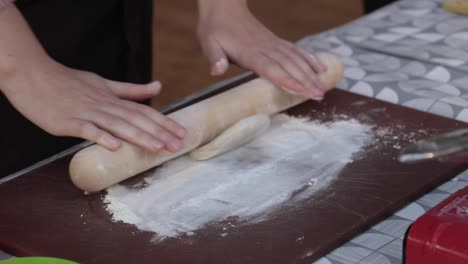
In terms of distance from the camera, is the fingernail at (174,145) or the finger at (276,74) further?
the finger at (276,74)

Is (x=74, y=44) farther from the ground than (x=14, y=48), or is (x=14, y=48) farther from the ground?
(x=14, y=48)

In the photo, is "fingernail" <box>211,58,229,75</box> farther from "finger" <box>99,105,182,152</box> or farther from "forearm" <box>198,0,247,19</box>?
"finger" <box>99,105,182,152</box>

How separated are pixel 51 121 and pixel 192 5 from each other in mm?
2702

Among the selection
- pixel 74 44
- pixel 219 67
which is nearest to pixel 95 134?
pixel 219 67

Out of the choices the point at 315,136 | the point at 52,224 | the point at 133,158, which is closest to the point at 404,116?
the point at 315,136

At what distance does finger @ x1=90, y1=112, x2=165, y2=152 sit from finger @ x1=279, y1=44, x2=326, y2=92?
0.31m

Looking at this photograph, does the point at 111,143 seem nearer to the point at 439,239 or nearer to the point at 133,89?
the point at 133,89

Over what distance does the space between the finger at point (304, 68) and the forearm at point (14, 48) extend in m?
0.40

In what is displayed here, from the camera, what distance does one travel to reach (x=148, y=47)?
167 cm

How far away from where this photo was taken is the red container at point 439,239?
80cm

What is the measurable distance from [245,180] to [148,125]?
0.15 m

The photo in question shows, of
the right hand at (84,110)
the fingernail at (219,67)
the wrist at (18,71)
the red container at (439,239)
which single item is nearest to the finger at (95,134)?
the right hand at (84,110)

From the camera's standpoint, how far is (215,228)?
0.97 metres

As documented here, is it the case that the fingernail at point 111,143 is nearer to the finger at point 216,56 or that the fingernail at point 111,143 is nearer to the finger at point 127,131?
the finger at point 127,131
